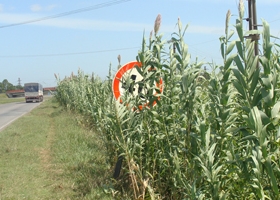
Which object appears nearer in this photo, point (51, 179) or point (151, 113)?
point (151, 113)

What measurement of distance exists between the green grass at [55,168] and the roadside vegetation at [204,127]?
30.5 inches

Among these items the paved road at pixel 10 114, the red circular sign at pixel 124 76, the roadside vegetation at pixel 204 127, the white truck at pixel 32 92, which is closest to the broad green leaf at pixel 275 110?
the roadside vegetation at pixel 204 127

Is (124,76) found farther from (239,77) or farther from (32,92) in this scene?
(32,92)

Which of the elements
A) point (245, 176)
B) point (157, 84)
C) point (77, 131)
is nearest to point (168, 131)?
point (157, 84)

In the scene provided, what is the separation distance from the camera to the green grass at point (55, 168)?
7.23 m

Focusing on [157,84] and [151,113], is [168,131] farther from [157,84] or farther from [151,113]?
[157,84]

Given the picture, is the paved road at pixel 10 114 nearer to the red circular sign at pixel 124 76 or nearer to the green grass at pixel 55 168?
the green grass at pixel 55 168

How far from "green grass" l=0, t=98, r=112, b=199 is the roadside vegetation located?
30.5 inches

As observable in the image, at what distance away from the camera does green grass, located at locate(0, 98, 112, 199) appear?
23.7 feet

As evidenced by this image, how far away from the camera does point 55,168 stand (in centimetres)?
905

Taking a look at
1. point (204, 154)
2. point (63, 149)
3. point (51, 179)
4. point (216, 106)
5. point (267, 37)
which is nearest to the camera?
point (267, 37)

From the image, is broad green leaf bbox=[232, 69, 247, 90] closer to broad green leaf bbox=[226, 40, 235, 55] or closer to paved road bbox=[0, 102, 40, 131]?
broad green leaf bbox=[226, 40, 235, 55]

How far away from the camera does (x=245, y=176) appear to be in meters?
3.79

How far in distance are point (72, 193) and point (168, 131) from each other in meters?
2.29
